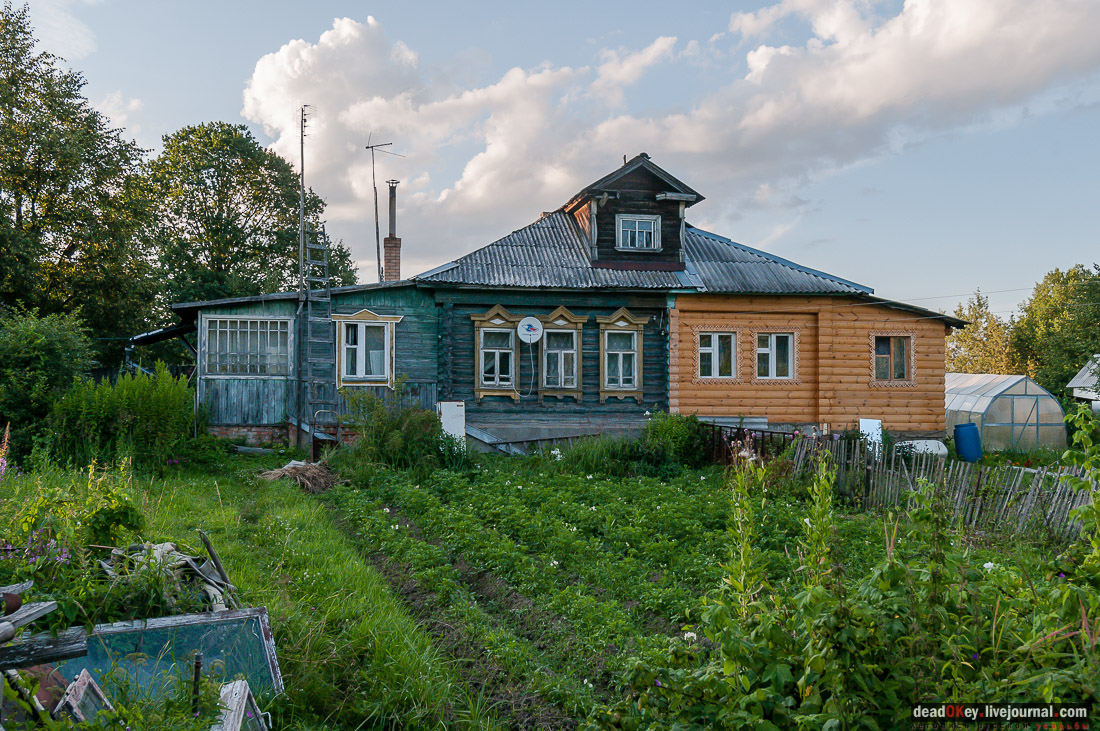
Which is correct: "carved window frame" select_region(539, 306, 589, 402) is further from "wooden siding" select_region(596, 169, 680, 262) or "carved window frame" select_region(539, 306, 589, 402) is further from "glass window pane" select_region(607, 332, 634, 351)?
"wooden siding" select_region(596, 169, 680, 262)

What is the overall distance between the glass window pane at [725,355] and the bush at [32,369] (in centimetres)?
1367

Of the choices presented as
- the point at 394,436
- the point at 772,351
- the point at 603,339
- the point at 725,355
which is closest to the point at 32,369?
the point at 394,436

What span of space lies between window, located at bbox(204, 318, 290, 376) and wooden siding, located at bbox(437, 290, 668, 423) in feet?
11.8

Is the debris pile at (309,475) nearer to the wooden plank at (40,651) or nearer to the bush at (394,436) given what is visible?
the bush at (394,436)

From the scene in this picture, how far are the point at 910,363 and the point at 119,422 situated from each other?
17.5m

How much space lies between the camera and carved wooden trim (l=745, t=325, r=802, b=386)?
1745 centimetres

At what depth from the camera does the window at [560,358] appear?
17016 mm

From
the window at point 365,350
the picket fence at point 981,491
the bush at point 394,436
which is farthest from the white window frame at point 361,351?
the picket fence at point 981,491

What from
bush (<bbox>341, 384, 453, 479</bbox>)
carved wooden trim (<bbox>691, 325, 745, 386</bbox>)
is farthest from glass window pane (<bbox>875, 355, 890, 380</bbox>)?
bush (<bbox>341, 384, 453, 479</bbox>)

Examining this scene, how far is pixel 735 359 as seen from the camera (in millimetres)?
17453

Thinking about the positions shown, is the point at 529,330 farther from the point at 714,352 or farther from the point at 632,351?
the point at 714,352

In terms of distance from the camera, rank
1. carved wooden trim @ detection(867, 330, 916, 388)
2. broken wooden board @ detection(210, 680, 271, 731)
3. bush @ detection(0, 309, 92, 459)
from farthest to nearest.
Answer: carved wooden trim @ detection(867, 330, 916, 388) < bush @ detection(0, 309, 92, 459) < broken wooden board @ detection(210, 680, 271, 731)

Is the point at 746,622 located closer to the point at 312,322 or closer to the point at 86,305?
the point at 312,322

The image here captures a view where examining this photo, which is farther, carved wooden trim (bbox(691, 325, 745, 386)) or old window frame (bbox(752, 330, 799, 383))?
old window frame (bbox(752, 330, 799, 383))
